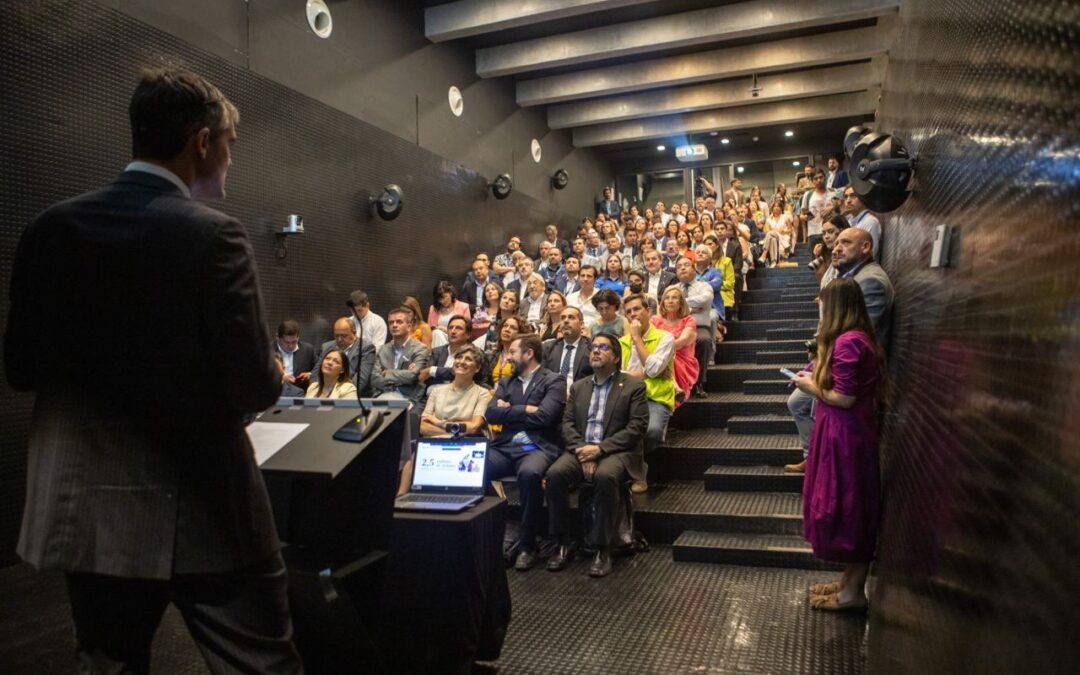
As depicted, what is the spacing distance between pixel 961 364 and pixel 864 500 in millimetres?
1457

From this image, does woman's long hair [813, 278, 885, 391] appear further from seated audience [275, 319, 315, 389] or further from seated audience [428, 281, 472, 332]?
seated audience [428, 281, 472, 332]

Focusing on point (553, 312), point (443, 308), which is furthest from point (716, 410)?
point (443, 308)

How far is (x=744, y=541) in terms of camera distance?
3.83 m

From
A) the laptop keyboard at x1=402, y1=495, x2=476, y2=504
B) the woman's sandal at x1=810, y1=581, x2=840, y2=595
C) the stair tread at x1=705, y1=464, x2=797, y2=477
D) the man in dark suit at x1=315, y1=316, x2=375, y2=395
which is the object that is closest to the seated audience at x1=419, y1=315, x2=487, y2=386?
the man in dark suit at x1=315, y1=316, x2=375, y2=395

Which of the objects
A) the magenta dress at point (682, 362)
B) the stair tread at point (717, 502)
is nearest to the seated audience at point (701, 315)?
the magenta dress at point (682, 362)

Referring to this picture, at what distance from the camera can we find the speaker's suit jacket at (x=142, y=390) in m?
1.17

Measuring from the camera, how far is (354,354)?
5453 millimetres

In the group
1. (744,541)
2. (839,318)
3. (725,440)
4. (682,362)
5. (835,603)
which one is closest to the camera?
(839,318)

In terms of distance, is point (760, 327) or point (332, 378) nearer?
point (332, 378)

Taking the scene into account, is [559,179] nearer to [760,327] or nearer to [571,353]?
[760,327]

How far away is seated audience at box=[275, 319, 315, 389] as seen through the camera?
550cm

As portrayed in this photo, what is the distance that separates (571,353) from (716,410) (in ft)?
4.00

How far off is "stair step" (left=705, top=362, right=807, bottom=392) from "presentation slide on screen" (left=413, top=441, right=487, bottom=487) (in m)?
3.21

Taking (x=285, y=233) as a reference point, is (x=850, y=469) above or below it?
below
